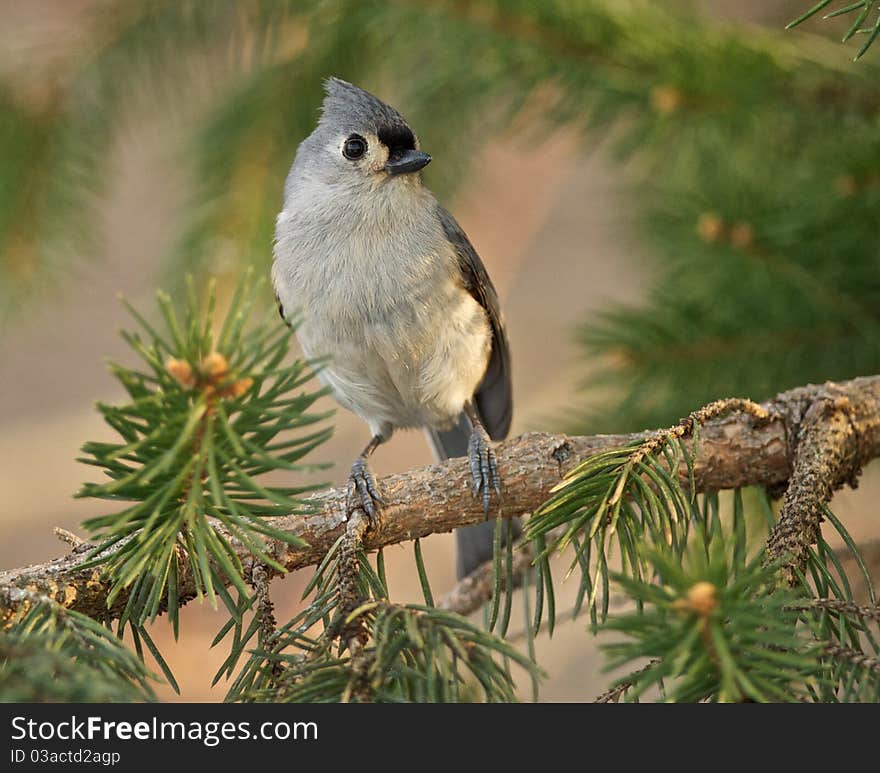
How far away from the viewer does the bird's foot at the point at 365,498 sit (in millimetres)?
841

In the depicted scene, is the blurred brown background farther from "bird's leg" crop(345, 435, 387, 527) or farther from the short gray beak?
"bird's leg" crop(345, 435, 387, 527)

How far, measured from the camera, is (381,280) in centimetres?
126

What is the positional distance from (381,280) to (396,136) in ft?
0.77

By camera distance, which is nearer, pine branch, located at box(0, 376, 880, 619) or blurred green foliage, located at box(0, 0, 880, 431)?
pine branch, located at box(0, 376, 880, 619)

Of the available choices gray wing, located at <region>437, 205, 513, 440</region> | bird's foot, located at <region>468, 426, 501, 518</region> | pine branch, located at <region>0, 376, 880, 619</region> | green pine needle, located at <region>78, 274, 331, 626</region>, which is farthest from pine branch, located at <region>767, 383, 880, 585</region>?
gray wing, located at <region>437, 205, 513, 440</region>

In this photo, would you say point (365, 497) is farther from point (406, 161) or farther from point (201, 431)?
point (406, 161)

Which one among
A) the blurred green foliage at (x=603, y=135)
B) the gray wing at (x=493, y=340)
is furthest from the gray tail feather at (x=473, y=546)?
the blurred green foliage at (x=603, y=135)

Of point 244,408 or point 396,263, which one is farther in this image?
point 396,263

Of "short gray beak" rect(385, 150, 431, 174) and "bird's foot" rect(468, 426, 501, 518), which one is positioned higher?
"short gray beak" rect(385, 150, 431, 174)

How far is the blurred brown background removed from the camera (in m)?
2.06
